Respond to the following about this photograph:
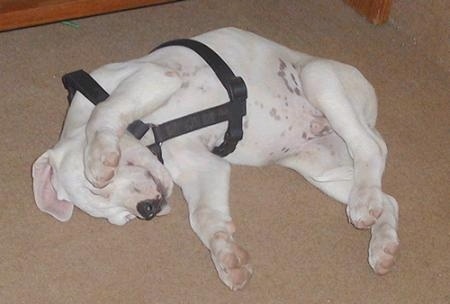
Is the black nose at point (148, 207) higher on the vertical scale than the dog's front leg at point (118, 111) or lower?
lower

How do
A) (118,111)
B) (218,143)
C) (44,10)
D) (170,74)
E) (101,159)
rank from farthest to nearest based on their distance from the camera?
(44,10)
(218,143)
(170,74)
(118,111)
(101,159)

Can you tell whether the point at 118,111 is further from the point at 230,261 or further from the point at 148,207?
the point at 230,261

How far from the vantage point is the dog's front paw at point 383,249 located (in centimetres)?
210

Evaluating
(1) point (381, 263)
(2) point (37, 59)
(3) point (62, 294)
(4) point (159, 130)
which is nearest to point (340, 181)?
(1) point (381, 263)

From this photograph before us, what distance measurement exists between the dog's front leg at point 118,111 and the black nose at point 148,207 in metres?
0.11

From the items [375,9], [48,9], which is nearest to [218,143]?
[48,9]

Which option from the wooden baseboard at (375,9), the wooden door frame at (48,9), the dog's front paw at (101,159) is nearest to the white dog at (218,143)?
the dog's front paw at (101,159)

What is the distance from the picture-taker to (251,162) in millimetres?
2322

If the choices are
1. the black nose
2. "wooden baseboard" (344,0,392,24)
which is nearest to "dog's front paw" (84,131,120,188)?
the black nose

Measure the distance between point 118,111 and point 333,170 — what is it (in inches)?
25.9

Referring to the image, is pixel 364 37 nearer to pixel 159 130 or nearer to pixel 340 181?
pixel 340 181

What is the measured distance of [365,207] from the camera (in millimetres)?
2129

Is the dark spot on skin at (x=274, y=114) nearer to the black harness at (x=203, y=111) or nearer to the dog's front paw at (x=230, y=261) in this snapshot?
the black harness at (x=203, y=111)

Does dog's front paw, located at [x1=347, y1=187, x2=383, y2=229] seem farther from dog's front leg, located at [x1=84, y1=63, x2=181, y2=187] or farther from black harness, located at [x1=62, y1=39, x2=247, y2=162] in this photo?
dog's front leg, located at [x1=84, y1=63, x2=181, y2=187]
